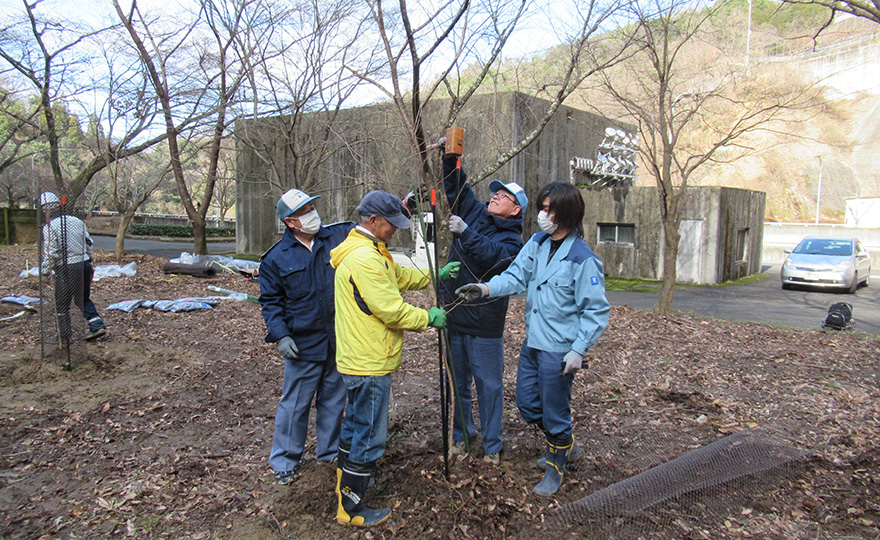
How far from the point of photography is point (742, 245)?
59.4 feet

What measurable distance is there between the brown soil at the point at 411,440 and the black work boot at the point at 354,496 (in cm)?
6

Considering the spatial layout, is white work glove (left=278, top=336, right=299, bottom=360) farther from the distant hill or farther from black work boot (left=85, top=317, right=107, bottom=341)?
the distant hill

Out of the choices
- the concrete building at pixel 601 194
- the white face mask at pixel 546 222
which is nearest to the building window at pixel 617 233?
the concrete building at pixel 601 194

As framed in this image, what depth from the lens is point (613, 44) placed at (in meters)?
7.72

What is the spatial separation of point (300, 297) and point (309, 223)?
0.46 m

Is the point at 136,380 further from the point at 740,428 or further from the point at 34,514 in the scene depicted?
the point at 740,428

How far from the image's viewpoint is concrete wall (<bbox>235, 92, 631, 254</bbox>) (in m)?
12.3

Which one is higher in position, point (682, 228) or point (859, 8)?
point (859, 8)

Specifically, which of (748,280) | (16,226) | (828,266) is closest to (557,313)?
(828,266)

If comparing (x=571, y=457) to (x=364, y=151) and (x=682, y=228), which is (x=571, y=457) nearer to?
(x=364, y=151)

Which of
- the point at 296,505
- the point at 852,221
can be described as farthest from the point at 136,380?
the point at 852,221

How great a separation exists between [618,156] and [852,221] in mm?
29618

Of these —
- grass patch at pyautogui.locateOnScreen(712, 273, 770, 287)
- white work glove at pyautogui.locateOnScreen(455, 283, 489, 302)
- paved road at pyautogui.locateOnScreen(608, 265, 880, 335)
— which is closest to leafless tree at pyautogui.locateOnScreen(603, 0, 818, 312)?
paved road at pyautogui.locateOnScreen(608, 265, 880, 335)

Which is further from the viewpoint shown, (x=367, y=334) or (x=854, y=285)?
(x=854, y=285)
